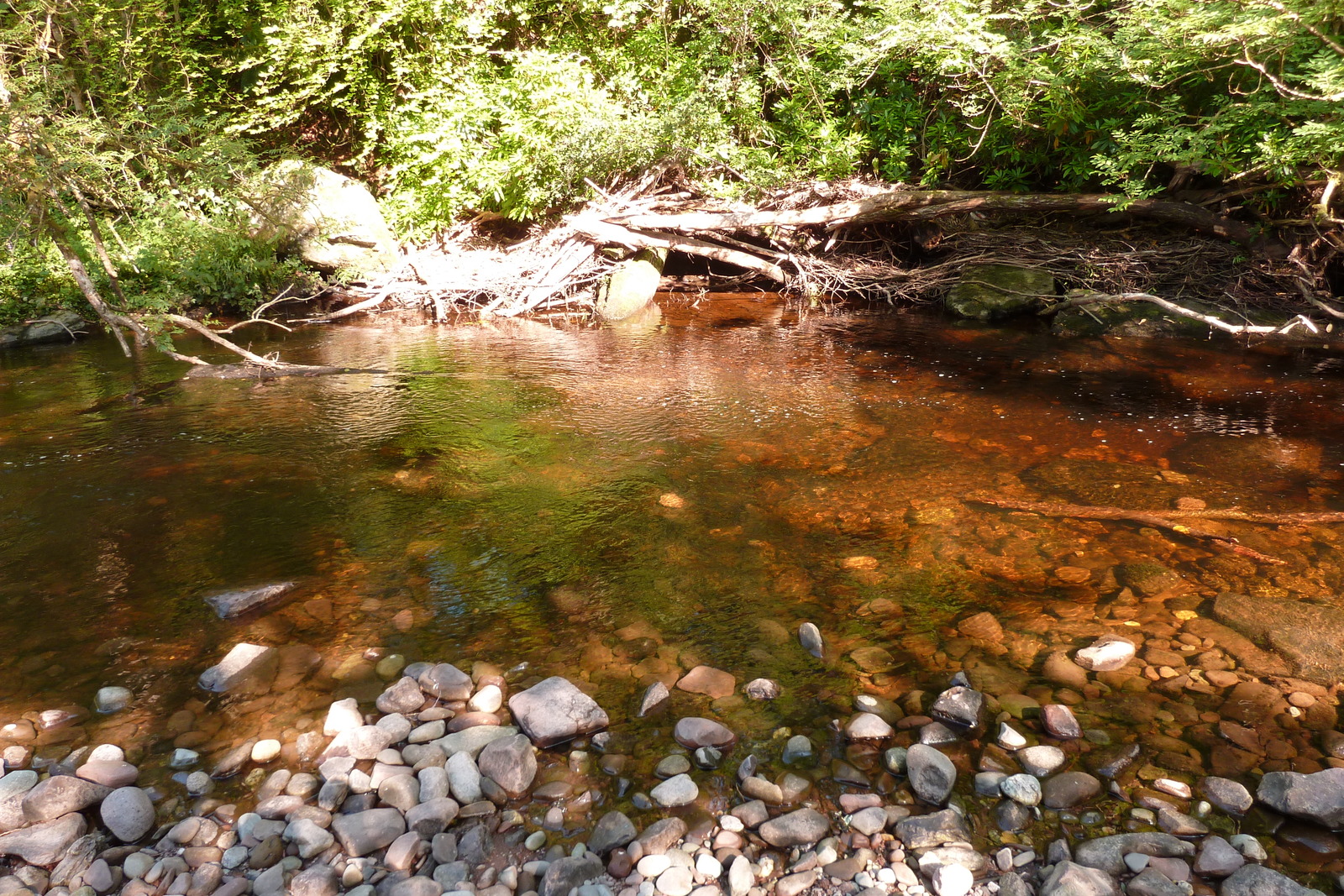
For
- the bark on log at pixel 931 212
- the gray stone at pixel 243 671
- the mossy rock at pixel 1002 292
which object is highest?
the bark on log at pixel 931 212

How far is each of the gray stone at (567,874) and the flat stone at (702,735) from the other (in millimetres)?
579

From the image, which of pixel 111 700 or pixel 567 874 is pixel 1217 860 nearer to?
pixel 567 874

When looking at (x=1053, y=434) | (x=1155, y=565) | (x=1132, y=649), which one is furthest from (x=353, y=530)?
(x=1053, y=434)

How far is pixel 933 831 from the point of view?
240 cm

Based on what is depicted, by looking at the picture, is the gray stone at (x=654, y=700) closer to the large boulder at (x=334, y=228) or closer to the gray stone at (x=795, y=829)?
the gray stone at (x=795, y=829)

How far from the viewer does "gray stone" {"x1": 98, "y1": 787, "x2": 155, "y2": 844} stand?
8.12ft

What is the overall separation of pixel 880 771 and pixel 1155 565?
7.30ft

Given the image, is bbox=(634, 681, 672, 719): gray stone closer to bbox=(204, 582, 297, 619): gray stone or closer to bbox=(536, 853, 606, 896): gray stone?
bbox=(536, 853, 606, 896): gray stone

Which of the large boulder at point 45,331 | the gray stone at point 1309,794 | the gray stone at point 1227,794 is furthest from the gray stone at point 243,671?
the large boulder at point 45,331

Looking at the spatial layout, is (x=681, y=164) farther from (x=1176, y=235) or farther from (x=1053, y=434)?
(x=1053, y=434)

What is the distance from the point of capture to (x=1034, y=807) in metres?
2.52

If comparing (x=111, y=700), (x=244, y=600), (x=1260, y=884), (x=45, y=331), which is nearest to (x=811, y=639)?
(x=1260, y=884)

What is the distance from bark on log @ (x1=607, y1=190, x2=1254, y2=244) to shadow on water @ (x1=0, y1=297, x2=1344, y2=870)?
1.89m

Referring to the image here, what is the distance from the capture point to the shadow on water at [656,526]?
3273mm
